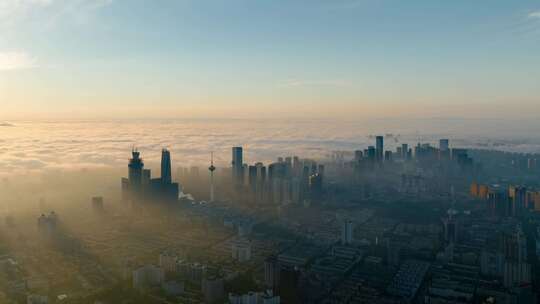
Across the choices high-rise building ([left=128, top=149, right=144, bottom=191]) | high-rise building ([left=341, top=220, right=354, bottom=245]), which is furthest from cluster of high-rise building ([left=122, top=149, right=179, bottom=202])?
high-rise building ([left=341, top=220, right=354, bottom=245])

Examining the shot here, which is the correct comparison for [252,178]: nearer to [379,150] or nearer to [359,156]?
[359,156]

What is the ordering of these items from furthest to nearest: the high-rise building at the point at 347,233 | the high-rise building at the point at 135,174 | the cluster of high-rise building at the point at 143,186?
the high-rise building at the point at 135,174 → the cluster of high-rise building at the point at 143,186 → the high-rise building at the point at 347,233

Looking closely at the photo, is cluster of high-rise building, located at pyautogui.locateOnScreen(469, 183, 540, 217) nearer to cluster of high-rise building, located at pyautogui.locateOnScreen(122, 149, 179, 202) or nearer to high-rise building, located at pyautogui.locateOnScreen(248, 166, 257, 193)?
high-rise building, located at pyautogui.locateOnScreen(248, 166, 257, 193)

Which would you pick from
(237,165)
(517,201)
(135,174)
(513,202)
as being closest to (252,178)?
(237,165)

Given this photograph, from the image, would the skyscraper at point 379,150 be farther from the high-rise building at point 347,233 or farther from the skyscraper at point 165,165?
the high-rise building at point 347,233

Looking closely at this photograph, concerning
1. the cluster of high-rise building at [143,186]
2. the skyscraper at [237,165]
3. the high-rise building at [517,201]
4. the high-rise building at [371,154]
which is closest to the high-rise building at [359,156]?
the high-rise building at [371,154]

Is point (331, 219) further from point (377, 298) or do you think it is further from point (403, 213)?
point (377, 298)

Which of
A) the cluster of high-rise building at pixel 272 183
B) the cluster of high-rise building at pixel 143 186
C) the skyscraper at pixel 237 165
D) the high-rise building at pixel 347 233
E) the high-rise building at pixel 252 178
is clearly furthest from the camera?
the skyscraper at pixel 237 165

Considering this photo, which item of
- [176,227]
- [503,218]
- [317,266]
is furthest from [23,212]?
[503,218]
